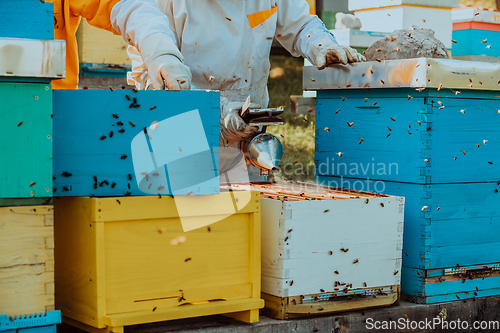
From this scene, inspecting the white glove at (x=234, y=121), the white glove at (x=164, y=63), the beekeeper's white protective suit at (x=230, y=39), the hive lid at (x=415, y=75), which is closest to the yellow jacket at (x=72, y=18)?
the beekeeper's white protective suit at (x=230, y=39)

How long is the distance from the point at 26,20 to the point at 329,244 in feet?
4.14

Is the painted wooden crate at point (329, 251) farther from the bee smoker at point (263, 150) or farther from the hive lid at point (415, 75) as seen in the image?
the hive lid at point (415, 75)

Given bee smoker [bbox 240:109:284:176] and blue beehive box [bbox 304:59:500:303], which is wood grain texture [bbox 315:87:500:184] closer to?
blue beehive box [bbox 304:59:500:303]

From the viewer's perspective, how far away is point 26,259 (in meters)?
1.73

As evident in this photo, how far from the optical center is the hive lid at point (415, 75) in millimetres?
2402

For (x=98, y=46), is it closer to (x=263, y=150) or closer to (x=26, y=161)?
(x=263, y=150)

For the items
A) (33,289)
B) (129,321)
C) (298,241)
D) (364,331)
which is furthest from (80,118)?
(364,331)

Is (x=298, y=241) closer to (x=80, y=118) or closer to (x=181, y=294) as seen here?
(x=181, y=294)

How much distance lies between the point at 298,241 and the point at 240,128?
0.52 meters

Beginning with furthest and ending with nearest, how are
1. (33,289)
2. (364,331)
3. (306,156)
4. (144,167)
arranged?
(306,156)
(364,331)
(144,167)
(33,289)

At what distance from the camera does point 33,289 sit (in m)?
1.75

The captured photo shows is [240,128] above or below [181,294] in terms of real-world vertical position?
above

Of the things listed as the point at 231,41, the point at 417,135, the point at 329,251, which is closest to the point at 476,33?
the point at 417,135

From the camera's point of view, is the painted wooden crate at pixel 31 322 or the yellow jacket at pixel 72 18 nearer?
the painted wooden crate at pixel 31 322
